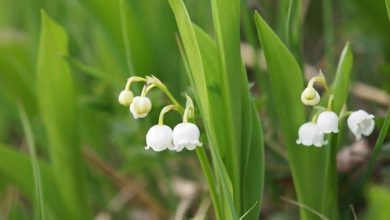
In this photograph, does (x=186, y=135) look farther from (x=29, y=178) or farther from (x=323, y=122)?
(x=29, y=178)

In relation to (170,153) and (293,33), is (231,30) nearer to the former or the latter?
(293,33)

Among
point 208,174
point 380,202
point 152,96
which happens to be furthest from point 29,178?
point 380,202

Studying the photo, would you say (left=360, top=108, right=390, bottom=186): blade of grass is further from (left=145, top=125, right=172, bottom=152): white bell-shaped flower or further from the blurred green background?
(left=145, top=125, right=172, bottom=152): white bell-shaped flower

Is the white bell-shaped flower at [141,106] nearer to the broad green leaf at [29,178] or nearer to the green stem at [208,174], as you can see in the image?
the green stem at [208,174]

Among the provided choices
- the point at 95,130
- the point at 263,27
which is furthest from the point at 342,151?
the point at 95,130

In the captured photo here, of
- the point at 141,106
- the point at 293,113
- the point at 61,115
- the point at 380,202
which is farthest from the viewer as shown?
the point at 61,115

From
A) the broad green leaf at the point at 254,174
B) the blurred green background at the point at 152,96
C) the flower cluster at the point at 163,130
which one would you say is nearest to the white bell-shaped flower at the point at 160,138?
the flower cluster at the point at 163,130
